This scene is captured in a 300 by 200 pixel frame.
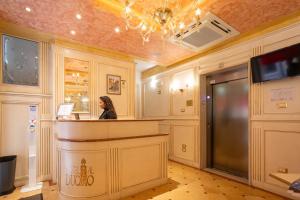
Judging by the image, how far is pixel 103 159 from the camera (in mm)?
2771

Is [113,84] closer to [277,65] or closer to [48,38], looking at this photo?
[48,38]

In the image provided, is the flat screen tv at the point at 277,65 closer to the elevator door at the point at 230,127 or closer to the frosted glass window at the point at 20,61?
the elevator door at the point at 230,127

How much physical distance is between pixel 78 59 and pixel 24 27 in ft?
3.90

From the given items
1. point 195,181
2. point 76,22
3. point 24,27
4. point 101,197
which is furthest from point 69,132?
point 195,181

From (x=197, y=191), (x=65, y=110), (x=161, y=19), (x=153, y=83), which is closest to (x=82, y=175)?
(x=65, y=110)

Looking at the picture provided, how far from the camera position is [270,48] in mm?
3170

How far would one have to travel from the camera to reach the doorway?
3.83 metres

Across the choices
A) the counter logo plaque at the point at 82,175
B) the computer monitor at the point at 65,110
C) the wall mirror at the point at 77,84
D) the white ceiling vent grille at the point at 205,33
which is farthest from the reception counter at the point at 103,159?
the white ceiling vent grille at the point at 205,33

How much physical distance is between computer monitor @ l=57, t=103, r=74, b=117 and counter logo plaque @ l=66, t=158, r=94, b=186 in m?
1.20

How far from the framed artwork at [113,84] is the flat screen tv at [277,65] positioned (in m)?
3.22

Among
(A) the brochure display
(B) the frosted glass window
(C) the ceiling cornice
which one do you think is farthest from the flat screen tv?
(B) the frosted glass window

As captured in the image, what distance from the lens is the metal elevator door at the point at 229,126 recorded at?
383 cm

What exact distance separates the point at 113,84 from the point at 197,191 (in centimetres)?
321

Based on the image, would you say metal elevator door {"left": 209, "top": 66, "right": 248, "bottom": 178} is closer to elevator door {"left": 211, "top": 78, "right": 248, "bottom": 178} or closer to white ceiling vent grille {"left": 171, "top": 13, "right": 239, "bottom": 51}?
elevator door {"left": 211, "top": 78, "right": 248, "bottom": 178}
